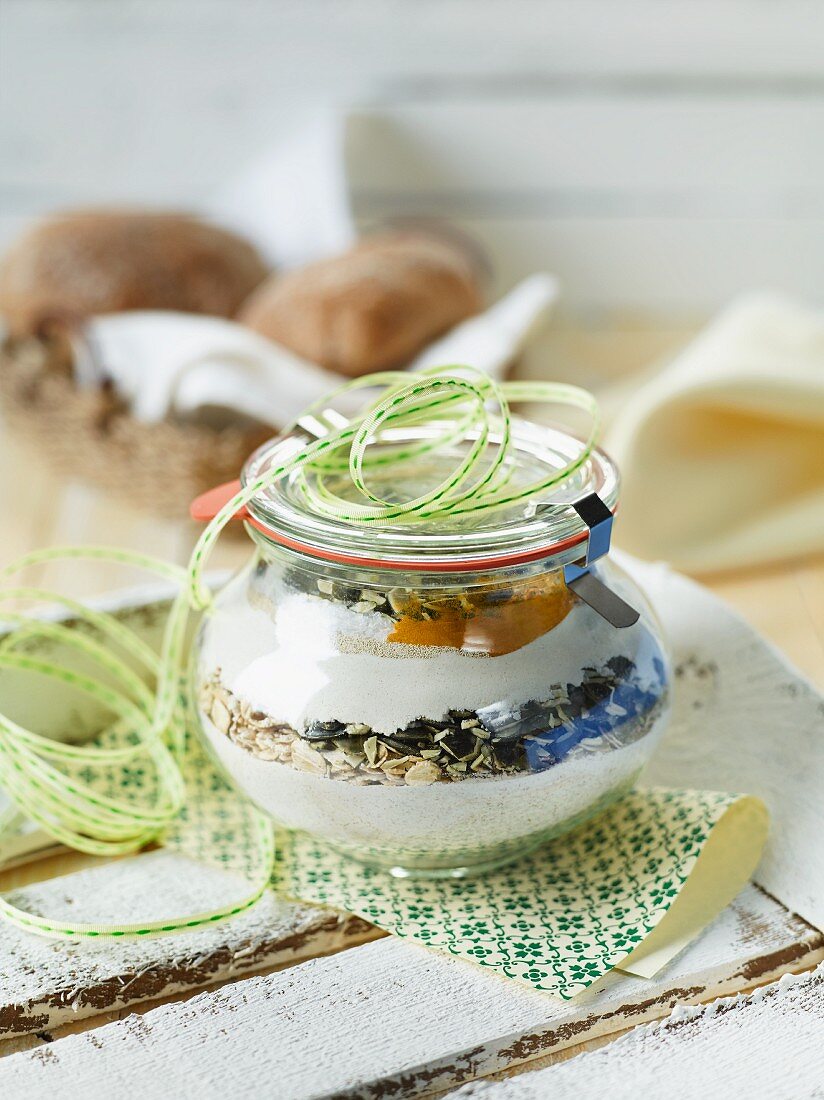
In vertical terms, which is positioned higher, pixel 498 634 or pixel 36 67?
pixel 36 67

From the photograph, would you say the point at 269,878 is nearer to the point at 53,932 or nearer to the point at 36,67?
the point at 53,932

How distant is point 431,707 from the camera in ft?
1.29

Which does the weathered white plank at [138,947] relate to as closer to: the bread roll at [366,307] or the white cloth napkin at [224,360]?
the white cloth napkin at [224,360]

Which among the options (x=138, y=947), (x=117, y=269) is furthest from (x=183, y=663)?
(x=117, y=269)

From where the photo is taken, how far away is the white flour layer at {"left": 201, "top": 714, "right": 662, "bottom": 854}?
40cm

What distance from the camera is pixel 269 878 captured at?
0.46 m

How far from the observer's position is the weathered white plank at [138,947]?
1.32 ft

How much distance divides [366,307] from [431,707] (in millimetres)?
577

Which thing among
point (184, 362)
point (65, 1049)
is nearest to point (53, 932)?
point (65, 1049)

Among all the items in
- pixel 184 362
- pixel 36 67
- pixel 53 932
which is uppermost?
pixel 36 67

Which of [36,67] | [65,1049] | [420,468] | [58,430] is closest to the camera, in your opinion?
[65,1049]

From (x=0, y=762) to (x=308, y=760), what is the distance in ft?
0.47

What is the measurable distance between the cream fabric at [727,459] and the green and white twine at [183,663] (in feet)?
0.97

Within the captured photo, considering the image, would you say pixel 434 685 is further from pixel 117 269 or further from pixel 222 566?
pixel 117 269
